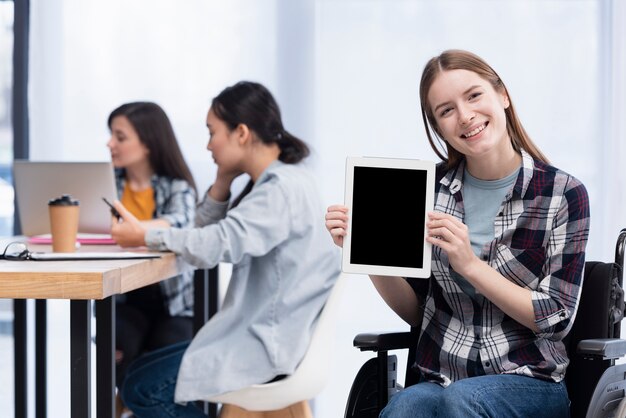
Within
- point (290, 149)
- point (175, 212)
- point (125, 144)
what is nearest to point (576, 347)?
point (290, 149)

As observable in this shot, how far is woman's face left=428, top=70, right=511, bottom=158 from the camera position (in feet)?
4.83

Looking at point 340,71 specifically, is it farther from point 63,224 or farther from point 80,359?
point 80,359

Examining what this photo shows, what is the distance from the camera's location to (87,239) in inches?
88.5

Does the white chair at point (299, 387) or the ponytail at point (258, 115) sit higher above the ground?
the ponytail at point (258, 115)

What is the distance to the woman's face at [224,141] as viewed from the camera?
2166 millimetres

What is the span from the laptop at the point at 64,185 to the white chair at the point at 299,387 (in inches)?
25.6

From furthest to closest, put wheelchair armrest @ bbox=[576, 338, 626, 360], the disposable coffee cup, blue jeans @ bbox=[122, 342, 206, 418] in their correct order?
blue jeans @ bbox=[122, 342, 206, 418], the disposable coffee cup, wheelchair armrest @ bbox=[576, 338, 626, 360]

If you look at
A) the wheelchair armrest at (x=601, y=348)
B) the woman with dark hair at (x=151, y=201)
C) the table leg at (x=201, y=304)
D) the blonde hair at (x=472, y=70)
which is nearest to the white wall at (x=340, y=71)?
the woman with dark hair at (x=151, y=201)

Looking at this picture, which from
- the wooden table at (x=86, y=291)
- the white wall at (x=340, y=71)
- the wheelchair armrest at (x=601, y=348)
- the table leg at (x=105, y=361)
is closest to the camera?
the wheelchair armrest at (x=601, y=348)

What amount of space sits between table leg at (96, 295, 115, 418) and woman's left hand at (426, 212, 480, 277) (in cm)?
63

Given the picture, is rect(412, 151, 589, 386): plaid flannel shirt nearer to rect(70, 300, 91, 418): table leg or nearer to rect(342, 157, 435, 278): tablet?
rect(342, 157, 435, 278): tablet

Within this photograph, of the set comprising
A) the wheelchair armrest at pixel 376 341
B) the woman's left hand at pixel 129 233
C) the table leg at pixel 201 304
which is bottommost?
the table leg at pixel 201 304

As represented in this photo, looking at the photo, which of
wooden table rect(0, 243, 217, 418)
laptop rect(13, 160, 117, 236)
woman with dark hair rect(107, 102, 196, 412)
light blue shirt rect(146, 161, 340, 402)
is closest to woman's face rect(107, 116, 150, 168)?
woman with dark hair rect(107, 102, 196, 412)

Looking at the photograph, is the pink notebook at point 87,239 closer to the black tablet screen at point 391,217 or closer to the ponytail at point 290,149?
the ponytail at point 290,149
